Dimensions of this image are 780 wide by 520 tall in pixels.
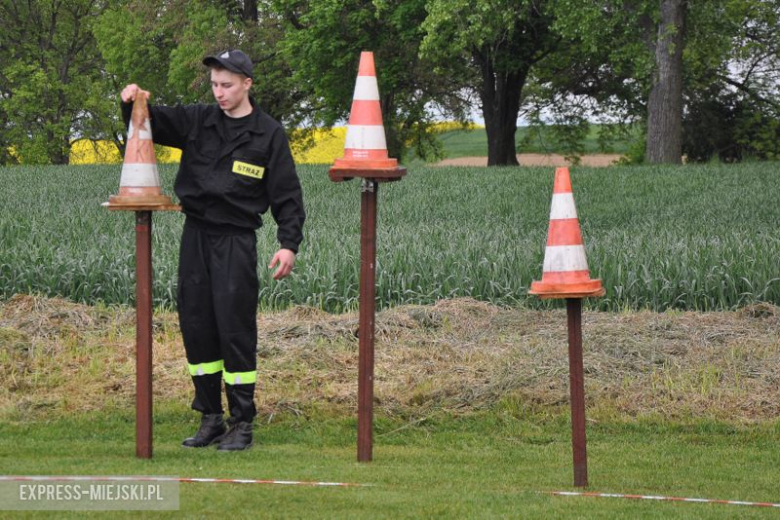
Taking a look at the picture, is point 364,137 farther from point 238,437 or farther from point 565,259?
point 238,437

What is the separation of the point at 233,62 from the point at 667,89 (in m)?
27.1

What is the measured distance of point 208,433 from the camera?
669cm

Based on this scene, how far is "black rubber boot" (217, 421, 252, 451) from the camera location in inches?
257

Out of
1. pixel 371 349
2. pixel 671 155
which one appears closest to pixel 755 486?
pixel 371 349

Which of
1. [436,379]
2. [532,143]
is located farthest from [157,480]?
[532,143]

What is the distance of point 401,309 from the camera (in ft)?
34.2

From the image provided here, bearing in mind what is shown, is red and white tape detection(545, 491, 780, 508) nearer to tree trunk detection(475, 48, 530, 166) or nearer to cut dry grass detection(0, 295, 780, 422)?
cut dry grass detection(0, 295, 780, 422)

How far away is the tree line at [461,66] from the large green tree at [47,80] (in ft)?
0.36

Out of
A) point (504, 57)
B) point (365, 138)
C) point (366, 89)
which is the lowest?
point (365, 138)

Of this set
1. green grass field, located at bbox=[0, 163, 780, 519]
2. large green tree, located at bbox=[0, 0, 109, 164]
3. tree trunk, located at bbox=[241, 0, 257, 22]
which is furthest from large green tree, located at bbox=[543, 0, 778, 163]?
large green tree, located at bbox=[0, 0, 109, 164]

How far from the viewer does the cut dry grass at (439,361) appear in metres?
8.00

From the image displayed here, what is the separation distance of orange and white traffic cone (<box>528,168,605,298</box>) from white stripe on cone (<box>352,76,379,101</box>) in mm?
1020

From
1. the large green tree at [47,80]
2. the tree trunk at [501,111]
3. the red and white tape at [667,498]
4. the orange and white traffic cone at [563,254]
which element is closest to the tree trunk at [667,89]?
the tree trunk at [501,111]

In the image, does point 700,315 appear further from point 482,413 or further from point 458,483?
Result: point 458,483
